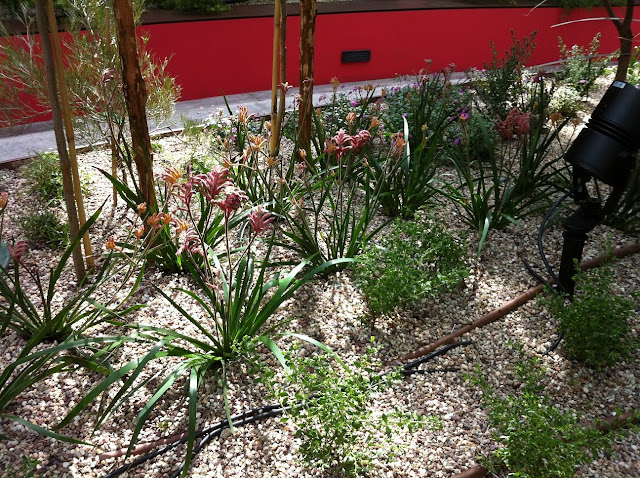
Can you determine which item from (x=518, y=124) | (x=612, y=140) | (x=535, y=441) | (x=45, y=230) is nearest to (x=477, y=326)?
(x=535, y=441)

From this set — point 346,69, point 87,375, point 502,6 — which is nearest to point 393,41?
point 346,69

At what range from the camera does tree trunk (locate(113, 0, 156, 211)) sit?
7.17ft

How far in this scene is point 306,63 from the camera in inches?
125

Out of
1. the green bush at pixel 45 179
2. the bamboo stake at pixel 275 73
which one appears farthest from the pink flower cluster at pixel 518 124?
the green bush at pixel 45 179

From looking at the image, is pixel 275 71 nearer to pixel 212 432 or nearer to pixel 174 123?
pixel 174 123

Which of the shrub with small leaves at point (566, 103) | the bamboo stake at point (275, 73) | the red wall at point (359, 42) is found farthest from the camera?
the red wall at point (359, 42)

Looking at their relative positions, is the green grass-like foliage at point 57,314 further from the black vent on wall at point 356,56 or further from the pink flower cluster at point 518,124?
the black vent on wall at point 356,56

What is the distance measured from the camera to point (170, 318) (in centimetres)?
221

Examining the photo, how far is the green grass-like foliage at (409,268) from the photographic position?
2129 millimetres

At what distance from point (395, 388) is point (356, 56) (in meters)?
4.83

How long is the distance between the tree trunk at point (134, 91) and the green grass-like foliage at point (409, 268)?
0.96 m

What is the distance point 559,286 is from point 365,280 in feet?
3.07

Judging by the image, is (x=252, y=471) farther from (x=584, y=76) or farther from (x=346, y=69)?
(x=346, y=69)

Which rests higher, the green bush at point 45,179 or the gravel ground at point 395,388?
the green bush at point 45,179
